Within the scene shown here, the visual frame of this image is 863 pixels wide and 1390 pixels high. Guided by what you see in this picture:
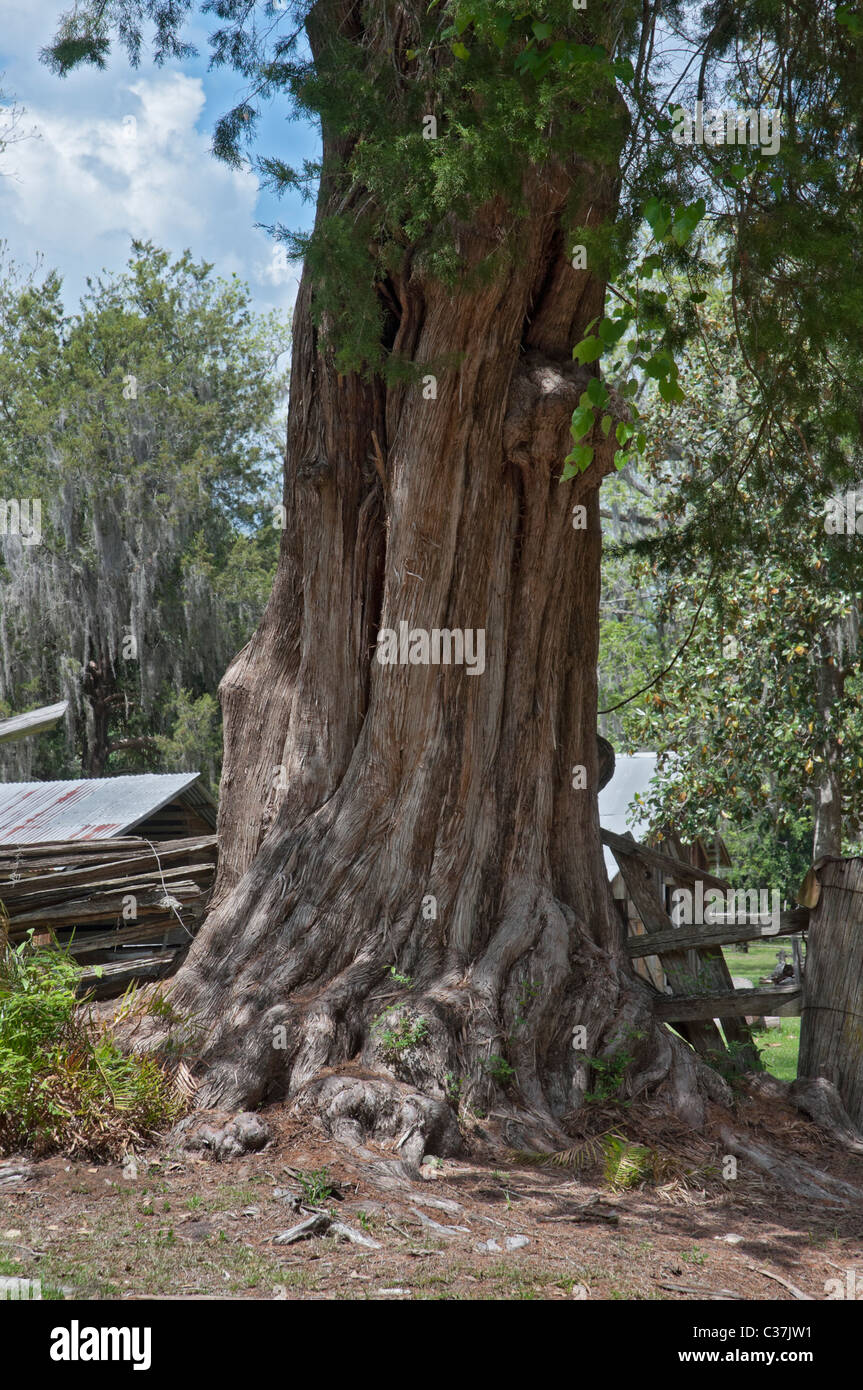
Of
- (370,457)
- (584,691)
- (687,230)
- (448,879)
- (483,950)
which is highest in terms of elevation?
(687,230)

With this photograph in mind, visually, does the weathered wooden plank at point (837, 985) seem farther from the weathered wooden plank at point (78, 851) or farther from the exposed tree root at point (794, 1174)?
the weathered wooden plank at point (78, 851)

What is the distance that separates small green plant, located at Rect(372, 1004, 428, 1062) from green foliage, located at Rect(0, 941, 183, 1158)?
1050mm

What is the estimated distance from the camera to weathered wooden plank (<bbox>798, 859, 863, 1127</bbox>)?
6324 mm

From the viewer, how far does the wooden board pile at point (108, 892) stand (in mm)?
7062

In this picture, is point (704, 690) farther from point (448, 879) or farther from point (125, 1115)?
point (125, 1115)

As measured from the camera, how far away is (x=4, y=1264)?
3828 millimetres

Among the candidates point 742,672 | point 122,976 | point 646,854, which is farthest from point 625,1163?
point 742,672

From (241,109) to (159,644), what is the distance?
1871 cm

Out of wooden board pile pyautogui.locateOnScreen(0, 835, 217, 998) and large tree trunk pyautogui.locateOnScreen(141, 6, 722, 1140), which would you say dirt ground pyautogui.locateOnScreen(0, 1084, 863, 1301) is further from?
wooden board pile pyautogui.locateOnScreen(0, 835, 217, 998)

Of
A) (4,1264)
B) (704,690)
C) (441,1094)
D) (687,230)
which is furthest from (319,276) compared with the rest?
(704,690)

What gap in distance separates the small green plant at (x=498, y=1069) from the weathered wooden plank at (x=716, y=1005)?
1.33m

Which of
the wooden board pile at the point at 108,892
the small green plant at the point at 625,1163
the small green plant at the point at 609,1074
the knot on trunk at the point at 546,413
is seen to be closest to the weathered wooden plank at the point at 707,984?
the small green plant at the point at 609,1074

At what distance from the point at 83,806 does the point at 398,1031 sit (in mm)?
7952

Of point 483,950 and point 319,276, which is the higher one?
point 319,276
